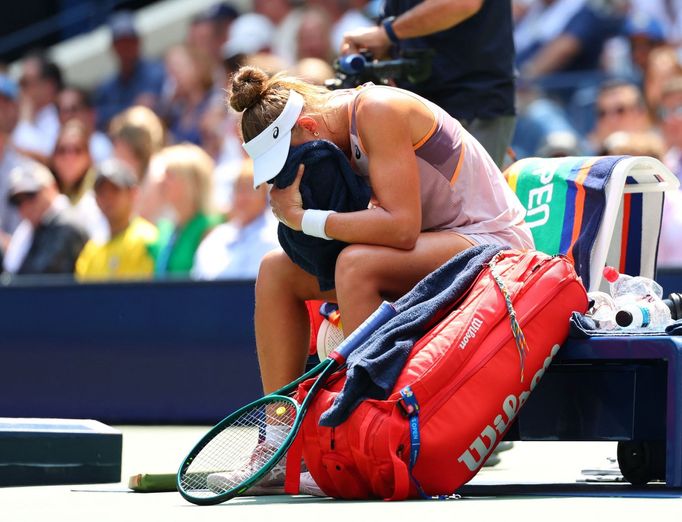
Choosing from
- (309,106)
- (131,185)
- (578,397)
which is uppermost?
(309,106)

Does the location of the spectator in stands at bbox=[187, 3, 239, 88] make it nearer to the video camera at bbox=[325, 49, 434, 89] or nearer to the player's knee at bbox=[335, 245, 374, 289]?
the video camera at bbox=[325, 49, 434, 89]

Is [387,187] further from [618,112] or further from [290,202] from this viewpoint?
[618,112]

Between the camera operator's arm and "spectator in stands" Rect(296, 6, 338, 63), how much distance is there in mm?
4559

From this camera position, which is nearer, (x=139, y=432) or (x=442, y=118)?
(x=442, y=118)

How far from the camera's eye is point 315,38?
9.44 meters

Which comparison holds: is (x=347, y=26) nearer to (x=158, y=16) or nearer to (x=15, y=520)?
(x=158, y=16)

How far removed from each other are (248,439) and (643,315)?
110 cm

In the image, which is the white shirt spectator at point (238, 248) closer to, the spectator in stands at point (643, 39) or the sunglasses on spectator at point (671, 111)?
the sunglasses on spectator at point (671, 111)

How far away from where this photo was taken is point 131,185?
314 inches

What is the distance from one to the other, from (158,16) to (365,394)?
33.3 feet

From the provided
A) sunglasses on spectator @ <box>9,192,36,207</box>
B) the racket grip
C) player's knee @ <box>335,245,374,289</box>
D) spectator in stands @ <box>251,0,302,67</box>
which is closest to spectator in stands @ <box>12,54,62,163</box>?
spectator in stands @ <box>251,0,302,67</box>

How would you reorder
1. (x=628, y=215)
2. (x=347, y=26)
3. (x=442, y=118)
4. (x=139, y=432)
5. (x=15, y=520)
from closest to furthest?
1. (x=15, y=520)
2. (x=442, y=118)
3. (x=628, y=215)
4. (x=139, y=432)
5. (x=347, y=26)

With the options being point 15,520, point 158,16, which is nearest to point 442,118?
point 15,520

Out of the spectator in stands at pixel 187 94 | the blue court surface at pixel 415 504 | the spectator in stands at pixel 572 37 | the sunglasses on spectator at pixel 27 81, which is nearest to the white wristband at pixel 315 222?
the blue court surface at pixel 415 504
